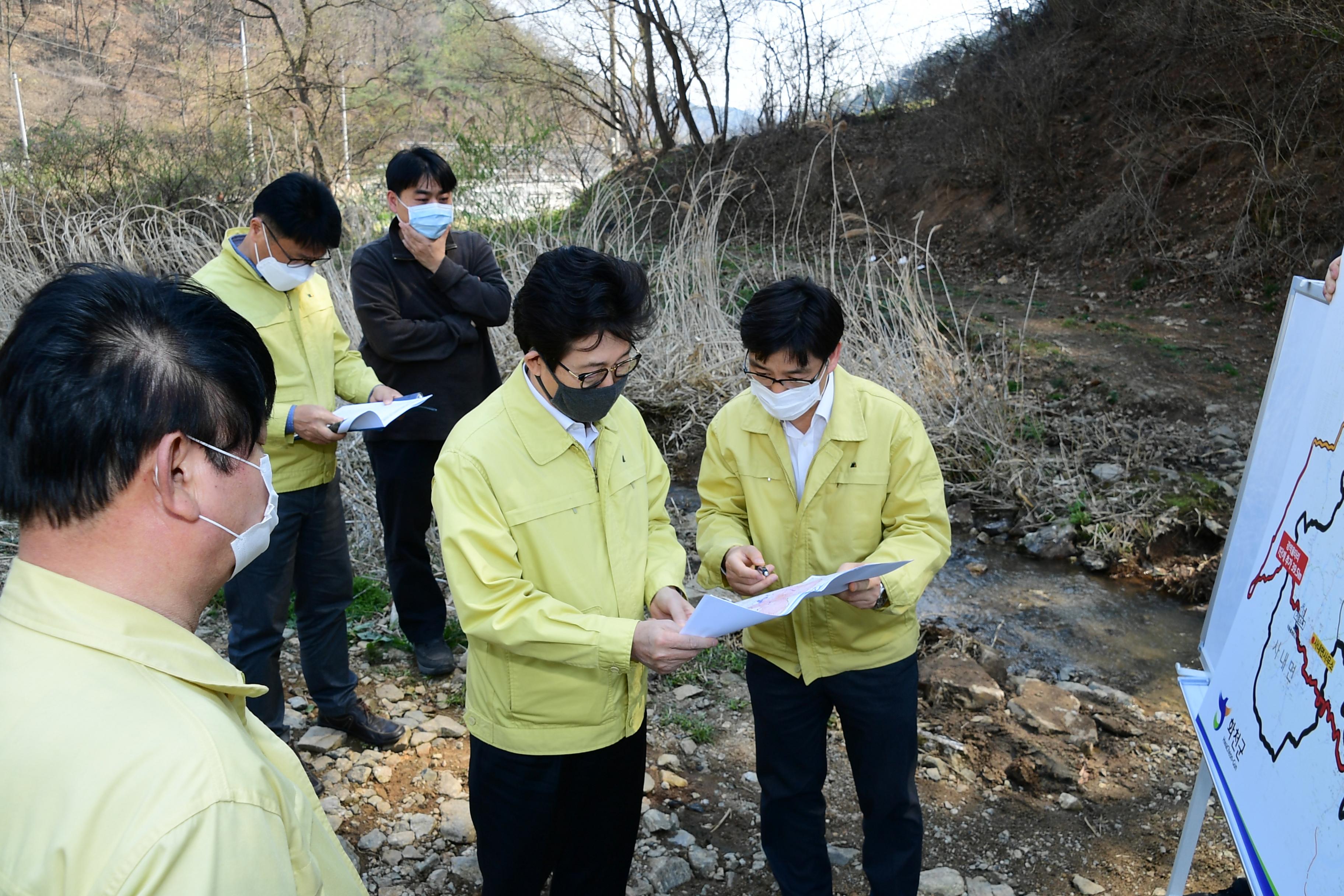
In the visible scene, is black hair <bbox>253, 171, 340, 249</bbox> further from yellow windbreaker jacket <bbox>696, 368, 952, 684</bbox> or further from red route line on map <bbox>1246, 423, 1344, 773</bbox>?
red route line on map <bbox>1246, 423, 1344, 773</bbox>

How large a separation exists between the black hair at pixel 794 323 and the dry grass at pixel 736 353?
9.28ft

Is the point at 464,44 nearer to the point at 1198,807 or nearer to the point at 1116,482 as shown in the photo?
the point at 1116,482

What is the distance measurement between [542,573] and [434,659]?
82.1 inches

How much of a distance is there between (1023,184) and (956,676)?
9996mm

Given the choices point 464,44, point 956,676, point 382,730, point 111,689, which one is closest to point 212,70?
point 464,44

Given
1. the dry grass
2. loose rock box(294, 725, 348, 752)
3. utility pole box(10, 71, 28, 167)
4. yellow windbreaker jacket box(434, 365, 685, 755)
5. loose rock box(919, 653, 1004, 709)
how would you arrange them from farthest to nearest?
utility pole box(10, 71, 28, 167)
the dry grass
loose rock box(919, 653, 1004, 709)
loose rock box(294, 725, 348, 752)
yellow windbreaker jacket box(434, 365, 685, 755)

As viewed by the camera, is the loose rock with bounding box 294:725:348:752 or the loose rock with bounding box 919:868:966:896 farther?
the loose rock with bounding box 294:725:348:752

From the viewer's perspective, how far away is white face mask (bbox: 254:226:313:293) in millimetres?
2854

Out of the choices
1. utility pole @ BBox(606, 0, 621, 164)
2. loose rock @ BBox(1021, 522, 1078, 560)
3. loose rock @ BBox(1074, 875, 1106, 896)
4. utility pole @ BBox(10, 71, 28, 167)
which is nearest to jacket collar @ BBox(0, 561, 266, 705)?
loose rock @ BBox(1074, 875, 1106, 896)

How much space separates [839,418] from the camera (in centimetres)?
228

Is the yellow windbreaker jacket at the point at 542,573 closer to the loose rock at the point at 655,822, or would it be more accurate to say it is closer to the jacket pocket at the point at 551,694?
the jacket pocket at the point at 551,694

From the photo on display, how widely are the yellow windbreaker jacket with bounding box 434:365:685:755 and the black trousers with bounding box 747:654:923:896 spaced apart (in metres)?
0.47

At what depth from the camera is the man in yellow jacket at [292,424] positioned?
2840mm

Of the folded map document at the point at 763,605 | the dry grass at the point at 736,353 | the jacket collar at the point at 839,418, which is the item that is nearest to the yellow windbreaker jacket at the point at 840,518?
the jacket collar at the point at 839,418
